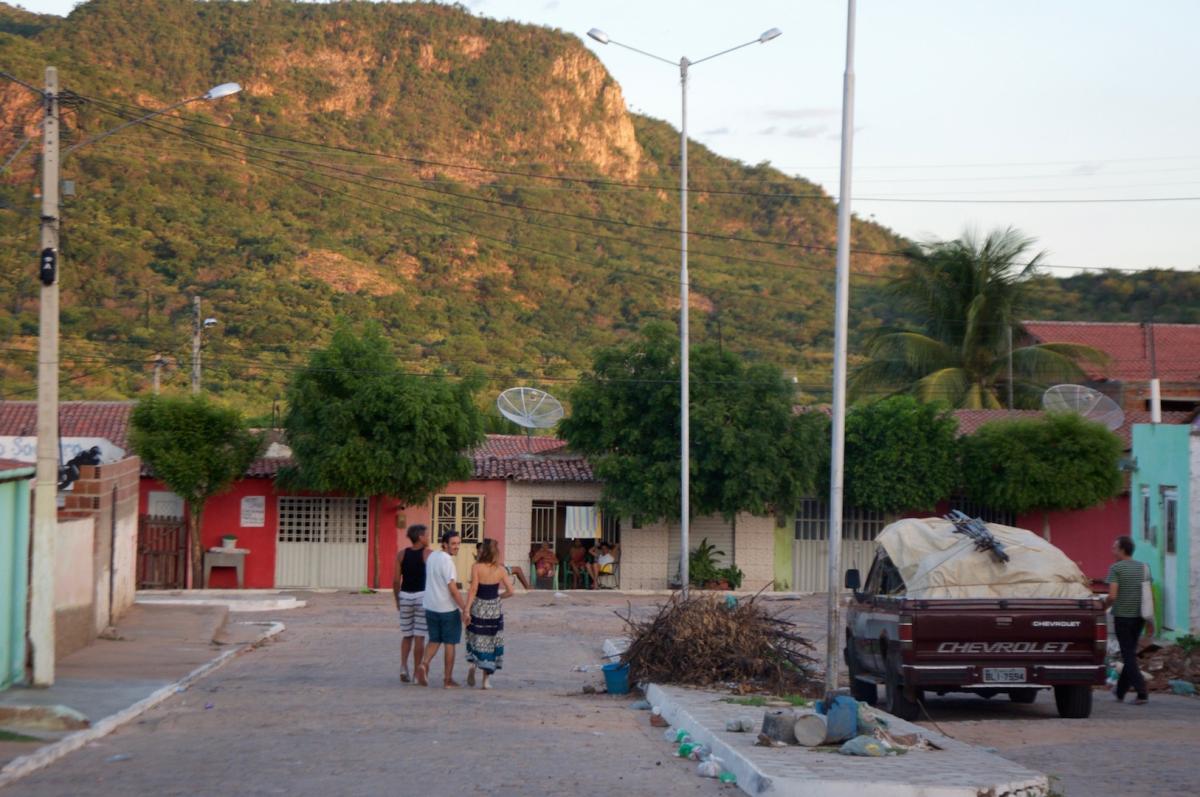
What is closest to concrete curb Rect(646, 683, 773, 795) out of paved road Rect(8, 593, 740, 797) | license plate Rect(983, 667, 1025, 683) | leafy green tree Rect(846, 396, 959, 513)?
paved road Rect(8, 593, 740, 797)

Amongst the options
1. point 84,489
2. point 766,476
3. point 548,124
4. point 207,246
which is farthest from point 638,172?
point 84,489

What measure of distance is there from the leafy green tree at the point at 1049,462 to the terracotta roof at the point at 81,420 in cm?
2317

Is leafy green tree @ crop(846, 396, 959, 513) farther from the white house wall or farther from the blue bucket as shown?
the blue bucket

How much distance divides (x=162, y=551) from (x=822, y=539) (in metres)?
18.0

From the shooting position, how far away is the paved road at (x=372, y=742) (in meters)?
9.41

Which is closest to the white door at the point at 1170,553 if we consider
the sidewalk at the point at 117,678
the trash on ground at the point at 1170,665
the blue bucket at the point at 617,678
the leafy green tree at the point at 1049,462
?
the trash on ground at the point at 1170,665

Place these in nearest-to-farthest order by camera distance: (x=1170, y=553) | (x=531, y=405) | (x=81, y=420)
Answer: (x=1170, y=553)
(x=531, y=405)
(x=81, y=420)

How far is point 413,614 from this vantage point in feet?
51.4

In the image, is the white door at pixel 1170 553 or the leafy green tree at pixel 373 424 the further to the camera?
the leafy green tree at pixel 373 424

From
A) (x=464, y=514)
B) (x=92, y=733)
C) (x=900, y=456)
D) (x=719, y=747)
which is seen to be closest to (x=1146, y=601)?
(x=719, y=747)

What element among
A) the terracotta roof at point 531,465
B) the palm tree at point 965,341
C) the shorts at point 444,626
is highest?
the palm tree at point 965,341

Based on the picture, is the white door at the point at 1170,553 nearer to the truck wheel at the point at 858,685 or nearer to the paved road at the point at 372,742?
the truck wheel at the point at 858,685

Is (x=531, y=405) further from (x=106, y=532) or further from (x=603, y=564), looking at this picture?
(x=106, y=532)

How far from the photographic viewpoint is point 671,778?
9984 millimetres
